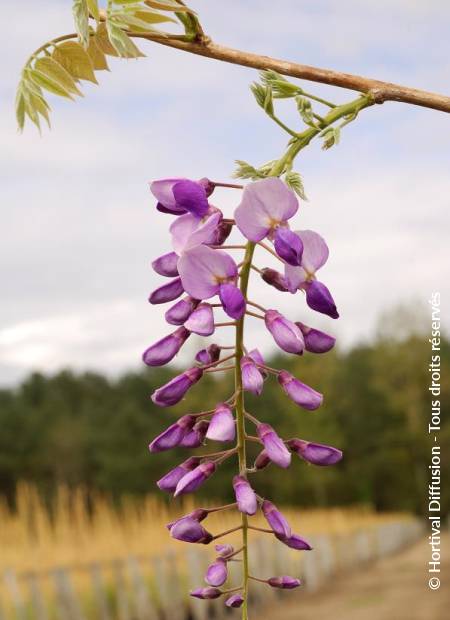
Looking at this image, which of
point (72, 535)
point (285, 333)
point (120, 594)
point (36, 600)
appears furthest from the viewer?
point (120, 594)

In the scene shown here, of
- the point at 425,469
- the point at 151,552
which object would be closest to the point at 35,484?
the point at 425,469

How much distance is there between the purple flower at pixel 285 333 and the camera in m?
1.05

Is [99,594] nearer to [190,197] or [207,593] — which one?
[207,593]

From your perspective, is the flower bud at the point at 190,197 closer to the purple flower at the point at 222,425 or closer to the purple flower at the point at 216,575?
the purple flower at the point at 222,425

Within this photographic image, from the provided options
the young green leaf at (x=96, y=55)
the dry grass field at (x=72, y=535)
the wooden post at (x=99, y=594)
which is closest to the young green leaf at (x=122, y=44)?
the young green leaf at (x=96, y=55)

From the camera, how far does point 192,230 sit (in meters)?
1.02

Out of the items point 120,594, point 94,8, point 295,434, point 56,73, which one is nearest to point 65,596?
point 120,594

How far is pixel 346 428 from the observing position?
42.8 metres

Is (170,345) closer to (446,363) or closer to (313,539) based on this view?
(313,539)

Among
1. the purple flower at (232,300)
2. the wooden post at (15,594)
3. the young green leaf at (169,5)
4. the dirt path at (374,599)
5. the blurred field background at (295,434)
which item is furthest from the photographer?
the blurred field background at (295,434)

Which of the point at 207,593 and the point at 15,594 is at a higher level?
the point at 207,593

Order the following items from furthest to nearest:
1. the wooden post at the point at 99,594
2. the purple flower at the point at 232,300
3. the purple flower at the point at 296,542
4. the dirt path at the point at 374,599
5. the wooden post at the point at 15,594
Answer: the dirt path at the point at 374,599 < the wooden post at the point at 99,594 < the wooden post at the point at 15,594 < the purple flower at the point at 296,542 < the purple flower at the point at 232,300

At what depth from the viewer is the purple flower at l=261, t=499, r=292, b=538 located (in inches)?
41.3

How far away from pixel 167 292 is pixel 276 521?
10.6 inches
